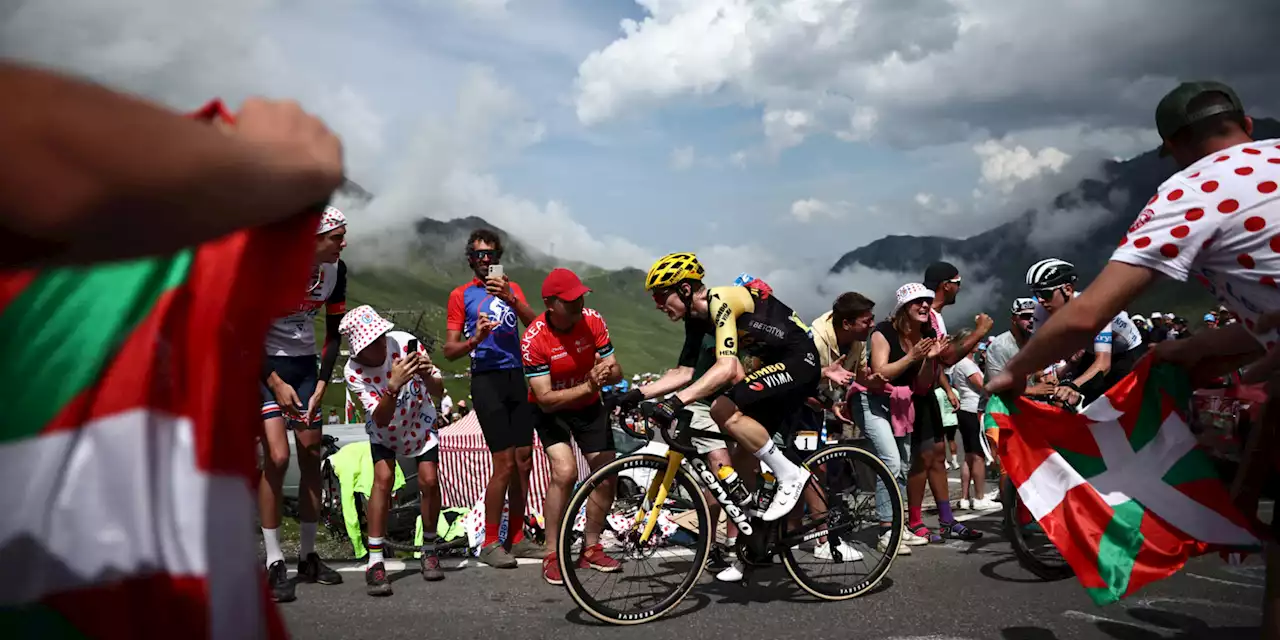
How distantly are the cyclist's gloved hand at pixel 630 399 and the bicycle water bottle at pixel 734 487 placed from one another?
2.58 ft

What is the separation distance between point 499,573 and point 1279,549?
4.98 m

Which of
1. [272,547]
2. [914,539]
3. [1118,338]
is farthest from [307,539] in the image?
[1118,338]

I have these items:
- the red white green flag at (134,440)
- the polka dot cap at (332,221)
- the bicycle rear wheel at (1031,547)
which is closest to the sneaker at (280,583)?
the polka dot cap at (332,221)

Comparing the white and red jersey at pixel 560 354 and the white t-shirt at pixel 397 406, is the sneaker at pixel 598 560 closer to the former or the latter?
the white and red jersey at pixel 560 354

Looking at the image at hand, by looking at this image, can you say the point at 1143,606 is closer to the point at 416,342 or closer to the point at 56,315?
the point at 416,342

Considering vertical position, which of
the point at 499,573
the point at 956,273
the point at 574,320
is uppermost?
the point at 956,273

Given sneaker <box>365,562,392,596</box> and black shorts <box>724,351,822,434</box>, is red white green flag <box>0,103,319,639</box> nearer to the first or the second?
black shorts <box>724,351,822,434</box>

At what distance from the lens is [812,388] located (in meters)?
6.60

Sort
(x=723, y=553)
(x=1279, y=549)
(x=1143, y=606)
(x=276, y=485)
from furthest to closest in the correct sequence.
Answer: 1. (x=723, y=553)
2. (x=276, y=485)
3. (x=1143, y=606)
4. (x=1279, y=549)

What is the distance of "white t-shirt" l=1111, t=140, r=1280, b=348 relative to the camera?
319cm

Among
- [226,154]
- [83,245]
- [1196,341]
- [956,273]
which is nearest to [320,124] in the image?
[226,154]

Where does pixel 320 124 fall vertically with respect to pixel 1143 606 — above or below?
above

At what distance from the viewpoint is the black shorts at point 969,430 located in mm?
10016

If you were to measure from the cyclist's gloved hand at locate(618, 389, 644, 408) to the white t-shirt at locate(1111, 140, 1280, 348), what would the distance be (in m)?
3.02
